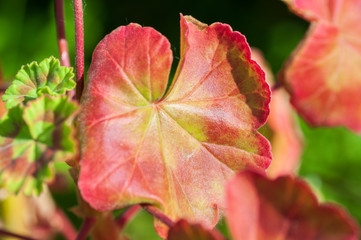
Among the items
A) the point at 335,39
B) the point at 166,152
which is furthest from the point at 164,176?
the point at 335,39

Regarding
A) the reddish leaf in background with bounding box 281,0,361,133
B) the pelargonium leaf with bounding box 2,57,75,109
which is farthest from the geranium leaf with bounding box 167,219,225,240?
the reddish leaf in background with bounding box 281,0,361,133

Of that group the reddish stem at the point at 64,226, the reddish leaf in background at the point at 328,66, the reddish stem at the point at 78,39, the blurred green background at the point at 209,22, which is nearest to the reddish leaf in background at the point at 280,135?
the reddish leaf in background at the point at 328,66

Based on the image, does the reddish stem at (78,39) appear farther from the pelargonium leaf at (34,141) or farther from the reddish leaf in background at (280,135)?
the reddish leaf in background at (280,135)

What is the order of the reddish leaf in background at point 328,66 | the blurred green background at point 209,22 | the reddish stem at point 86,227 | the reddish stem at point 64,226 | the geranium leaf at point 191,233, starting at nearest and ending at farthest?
the geranium leaf at point 191,233 → the reddish stem at point 86,227 → the reddish leaf in background at point 328,66 → the reddish stem at point 64,226 → the blurred green background at point 209,22

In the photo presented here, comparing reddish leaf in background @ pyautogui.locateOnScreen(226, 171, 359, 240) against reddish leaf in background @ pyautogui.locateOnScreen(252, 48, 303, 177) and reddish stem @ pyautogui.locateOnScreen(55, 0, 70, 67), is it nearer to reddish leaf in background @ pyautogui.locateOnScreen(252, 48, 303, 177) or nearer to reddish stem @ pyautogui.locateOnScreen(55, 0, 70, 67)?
reddish stem @ pyautogui.locateOnScreen(55, 0, 70, 67)

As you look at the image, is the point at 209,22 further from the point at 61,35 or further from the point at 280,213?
the point at 280,213

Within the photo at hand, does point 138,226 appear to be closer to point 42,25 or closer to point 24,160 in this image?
point 42,25

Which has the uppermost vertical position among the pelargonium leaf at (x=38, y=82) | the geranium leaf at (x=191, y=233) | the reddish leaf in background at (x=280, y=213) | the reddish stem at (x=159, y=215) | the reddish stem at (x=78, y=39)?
the reddish stem at (x=78, y=39)
